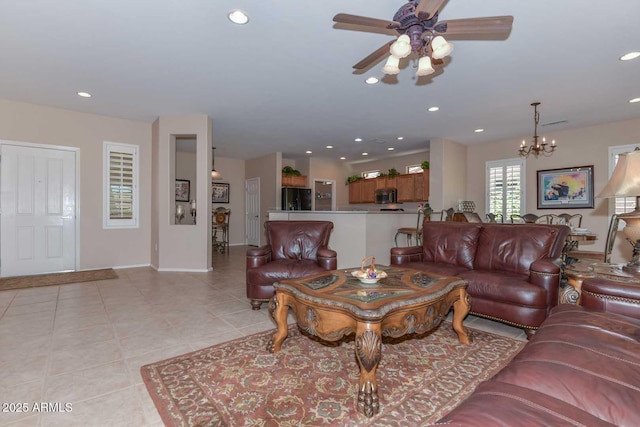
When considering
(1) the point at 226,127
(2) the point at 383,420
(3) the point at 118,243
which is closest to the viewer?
(2) the point at 383,420

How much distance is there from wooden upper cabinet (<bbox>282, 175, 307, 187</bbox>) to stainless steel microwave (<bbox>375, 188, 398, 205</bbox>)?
85.0 inches

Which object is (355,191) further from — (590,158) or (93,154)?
(93,154)

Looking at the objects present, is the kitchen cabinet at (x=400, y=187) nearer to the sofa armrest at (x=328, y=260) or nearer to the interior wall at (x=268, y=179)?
the interior wall at (x=268, y=179)

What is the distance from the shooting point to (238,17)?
2520 mm

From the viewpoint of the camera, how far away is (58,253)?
4.97 metres

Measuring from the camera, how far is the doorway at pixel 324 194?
9266 mm

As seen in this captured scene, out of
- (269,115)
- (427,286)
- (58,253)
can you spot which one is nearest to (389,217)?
(269,115)

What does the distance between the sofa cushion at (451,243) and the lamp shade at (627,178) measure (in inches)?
54.6

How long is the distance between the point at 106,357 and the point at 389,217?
448cm

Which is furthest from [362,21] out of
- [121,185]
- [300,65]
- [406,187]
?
[406,187]

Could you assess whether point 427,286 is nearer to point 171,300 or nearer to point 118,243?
point 171,300

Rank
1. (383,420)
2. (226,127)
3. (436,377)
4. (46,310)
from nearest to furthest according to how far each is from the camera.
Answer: (383,420)
(436,377)
(46,310)
(226,127)

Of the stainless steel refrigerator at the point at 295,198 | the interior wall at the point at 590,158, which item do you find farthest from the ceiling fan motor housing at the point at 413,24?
the stainless steel refrigerator at the point at 295,198

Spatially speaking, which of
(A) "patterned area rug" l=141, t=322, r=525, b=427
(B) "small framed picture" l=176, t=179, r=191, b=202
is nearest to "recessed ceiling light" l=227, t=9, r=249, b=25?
(A) "patterned area rug" l=141, t=322, r=525, b=427
